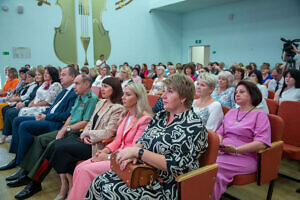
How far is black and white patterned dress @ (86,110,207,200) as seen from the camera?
1.46 m

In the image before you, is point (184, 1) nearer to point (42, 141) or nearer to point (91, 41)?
point (91, 41)

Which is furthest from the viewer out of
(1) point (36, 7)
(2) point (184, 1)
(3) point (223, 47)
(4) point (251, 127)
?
(3) point (223, 47)

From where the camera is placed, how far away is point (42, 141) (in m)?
2.63

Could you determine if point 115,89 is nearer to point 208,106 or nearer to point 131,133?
point 131,133

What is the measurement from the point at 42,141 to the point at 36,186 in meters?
0.46

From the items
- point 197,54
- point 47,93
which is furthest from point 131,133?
point 197,54

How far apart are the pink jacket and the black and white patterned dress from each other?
39cm

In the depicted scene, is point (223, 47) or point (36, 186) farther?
point (223, 47)

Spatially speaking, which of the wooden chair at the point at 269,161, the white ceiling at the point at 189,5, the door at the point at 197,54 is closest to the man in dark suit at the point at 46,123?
the wooden chair at the point at 269,161

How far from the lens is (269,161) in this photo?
6.74 ft

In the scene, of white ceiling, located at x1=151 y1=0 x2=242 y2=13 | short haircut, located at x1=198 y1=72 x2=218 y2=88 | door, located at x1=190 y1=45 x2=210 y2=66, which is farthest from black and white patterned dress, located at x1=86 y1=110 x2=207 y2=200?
door, located at x1=190 y1=45 x2=210 y2=66

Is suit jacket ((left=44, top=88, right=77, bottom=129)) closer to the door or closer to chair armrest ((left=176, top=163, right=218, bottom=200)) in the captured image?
chair armrest ((left=176, top=163, right=218, bottom=200))

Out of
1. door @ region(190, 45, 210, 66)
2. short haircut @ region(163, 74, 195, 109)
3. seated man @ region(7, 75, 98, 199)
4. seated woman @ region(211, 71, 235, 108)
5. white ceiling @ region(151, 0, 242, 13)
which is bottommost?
seated man @ region(7, 75, 98, 199)

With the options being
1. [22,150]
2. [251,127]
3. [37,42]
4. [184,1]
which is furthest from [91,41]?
[251,127]
